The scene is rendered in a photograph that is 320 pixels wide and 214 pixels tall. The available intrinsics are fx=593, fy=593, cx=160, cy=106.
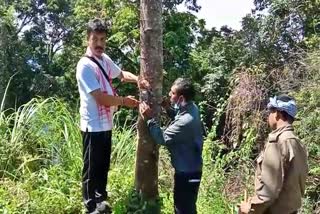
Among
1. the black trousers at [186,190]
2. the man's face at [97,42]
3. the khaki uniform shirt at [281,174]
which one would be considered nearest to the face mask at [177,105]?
the black trousers at [186,190]

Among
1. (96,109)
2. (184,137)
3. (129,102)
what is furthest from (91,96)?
(184,137)

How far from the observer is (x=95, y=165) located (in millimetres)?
4887

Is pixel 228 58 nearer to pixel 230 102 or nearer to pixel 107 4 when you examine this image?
pixel 107 4

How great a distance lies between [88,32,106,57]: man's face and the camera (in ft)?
15.5

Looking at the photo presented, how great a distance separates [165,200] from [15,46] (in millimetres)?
24373

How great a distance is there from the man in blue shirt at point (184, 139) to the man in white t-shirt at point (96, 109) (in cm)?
33

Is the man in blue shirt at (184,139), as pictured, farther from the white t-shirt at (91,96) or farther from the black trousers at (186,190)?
the white t-shirt at (91,96)

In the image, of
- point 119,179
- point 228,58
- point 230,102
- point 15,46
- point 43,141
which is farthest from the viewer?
point 15,46

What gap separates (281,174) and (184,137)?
106cm

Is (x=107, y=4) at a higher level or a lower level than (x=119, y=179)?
higher

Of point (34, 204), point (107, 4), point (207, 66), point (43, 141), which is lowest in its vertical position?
point (34, 204)

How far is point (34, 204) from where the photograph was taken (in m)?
5.35

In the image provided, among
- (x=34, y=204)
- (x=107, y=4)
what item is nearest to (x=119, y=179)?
(x=34, y=204)

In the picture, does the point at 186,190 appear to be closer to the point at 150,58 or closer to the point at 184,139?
the point at 184,139
